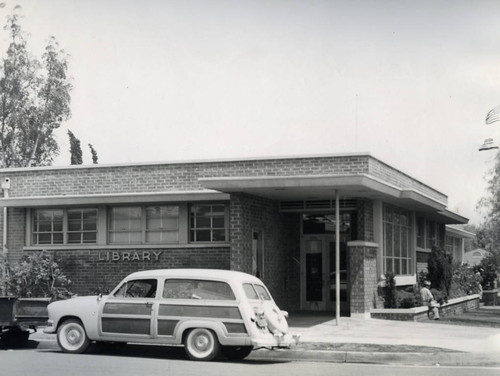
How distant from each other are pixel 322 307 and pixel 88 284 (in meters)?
6.87

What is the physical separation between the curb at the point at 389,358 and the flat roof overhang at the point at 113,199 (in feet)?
26.1

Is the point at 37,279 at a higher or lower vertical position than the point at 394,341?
higher

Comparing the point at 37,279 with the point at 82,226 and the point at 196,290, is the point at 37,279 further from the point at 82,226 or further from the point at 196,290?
the point at 196,290

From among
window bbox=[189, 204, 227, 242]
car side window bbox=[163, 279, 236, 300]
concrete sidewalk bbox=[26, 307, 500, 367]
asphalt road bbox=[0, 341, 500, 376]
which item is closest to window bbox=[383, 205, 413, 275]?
concrete sidewalk bbox=[26, 307, 500, 367]

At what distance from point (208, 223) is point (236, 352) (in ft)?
27.9

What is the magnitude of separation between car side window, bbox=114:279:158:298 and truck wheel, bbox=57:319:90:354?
36.2 inches

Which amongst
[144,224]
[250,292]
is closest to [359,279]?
[144,224]

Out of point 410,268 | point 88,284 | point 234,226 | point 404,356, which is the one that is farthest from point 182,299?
point 410,268

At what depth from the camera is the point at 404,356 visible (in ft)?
45.3

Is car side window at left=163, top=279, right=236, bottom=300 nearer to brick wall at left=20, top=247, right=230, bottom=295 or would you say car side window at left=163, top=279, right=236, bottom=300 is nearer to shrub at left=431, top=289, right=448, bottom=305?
brick wall at left=20, top=247, right=230, bottom=295

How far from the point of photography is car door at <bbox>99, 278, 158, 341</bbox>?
14078mm

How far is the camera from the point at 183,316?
45.3 feet

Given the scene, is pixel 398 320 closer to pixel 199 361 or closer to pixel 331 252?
pixel 331 252

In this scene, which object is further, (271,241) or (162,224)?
(162,224)
